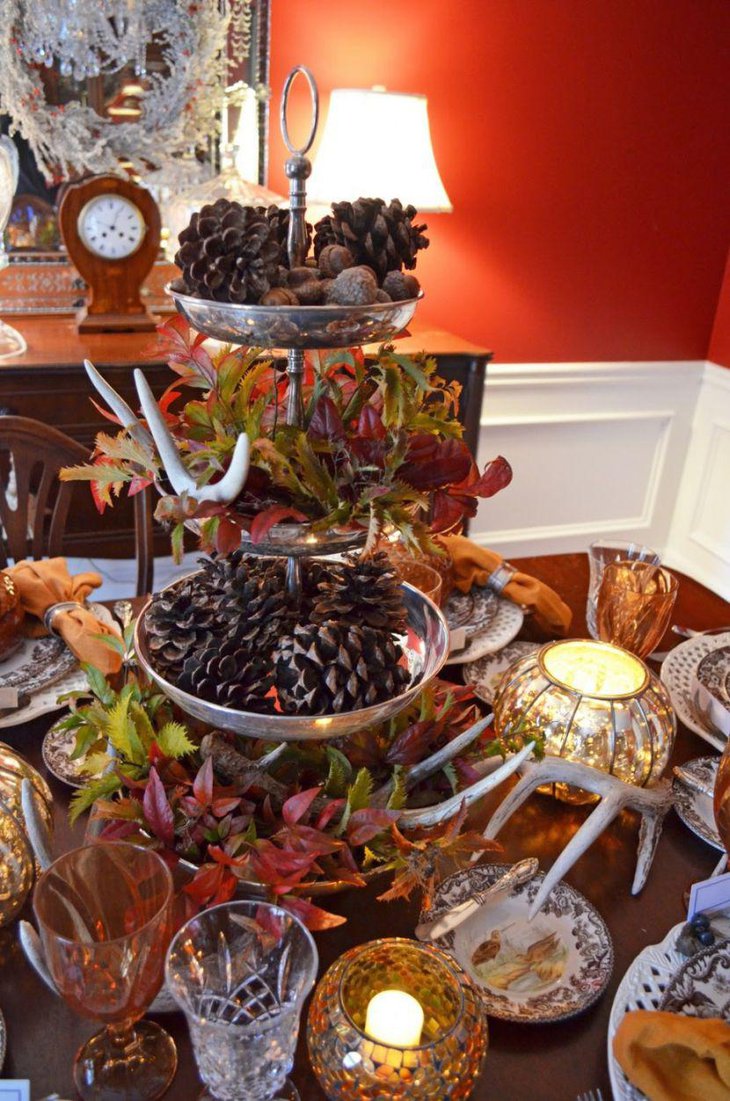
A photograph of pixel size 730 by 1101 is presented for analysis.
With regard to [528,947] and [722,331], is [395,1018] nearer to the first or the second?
[528,947]

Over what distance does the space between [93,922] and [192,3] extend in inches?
76.8

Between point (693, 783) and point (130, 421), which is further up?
point (130, 421)

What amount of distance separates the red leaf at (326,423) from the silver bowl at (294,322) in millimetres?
43

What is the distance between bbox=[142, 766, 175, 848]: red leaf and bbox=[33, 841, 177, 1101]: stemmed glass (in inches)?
2.3

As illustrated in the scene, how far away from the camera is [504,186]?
2.50 metres

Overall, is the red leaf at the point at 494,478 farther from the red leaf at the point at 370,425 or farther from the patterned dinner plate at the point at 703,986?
the patterned dinner plate at the point at 703,986

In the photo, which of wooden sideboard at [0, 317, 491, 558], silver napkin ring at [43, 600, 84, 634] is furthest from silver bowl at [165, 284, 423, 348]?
wooden sideboard at [0, 317, 491, 558]

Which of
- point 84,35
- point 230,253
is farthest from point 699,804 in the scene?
point 84,35

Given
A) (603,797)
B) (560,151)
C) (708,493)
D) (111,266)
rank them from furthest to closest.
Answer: (708,493), (560,151), (111,266), (603,797)

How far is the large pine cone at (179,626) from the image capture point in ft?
2.25

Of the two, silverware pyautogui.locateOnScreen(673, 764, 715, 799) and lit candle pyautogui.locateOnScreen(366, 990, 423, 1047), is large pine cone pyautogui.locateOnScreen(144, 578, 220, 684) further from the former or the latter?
silverware pyautogui.locateOnScreen(673, 764, 715, 799)

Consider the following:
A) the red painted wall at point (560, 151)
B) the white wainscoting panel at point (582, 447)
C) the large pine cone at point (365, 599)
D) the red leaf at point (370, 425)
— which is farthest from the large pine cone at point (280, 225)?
the white wainscoting panel at point (582, 447)

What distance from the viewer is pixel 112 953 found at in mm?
558

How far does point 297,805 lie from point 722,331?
262 cm
